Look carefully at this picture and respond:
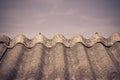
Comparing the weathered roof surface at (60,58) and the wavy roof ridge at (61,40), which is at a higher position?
the wavy roof ridge at (61,40)

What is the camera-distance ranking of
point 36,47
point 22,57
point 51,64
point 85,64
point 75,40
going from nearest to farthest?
point 85,64 → point 51,64 → point 22,57 → point 36,47 → point 75,40

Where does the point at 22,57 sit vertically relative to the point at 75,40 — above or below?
below

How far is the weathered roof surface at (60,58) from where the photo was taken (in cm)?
268

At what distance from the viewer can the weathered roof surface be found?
2684 mm

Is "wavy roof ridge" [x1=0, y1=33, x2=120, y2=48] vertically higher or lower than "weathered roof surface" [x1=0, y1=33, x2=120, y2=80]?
higher

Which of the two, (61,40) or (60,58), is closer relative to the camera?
(60,58)

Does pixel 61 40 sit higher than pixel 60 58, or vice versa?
pixel 61 40

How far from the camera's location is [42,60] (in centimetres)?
321

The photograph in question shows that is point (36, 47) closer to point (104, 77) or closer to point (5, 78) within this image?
point (5, 78)

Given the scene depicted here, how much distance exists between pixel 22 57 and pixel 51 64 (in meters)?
0.67

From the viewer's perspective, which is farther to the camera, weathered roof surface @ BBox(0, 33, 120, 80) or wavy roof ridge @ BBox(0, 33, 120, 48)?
wavy roof ridge @ BBox(0, 33, 120, 48)

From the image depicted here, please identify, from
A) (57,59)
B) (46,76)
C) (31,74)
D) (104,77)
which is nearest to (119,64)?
(104,77)

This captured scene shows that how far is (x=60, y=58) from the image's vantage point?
3184mm

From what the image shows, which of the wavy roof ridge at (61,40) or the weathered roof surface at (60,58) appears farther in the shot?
the wavy roof ridge at (61,40)
